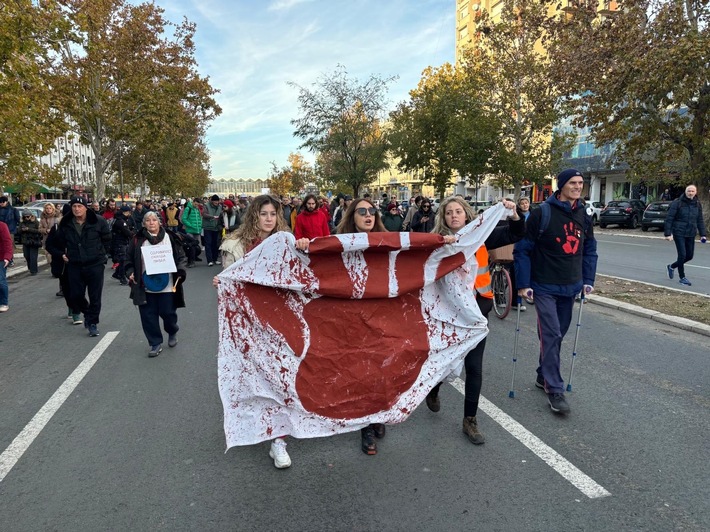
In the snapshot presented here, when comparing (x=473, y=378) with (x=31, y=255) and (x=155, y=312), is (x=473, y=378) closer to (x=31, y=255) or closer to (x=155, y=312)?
(x=155, y=312)

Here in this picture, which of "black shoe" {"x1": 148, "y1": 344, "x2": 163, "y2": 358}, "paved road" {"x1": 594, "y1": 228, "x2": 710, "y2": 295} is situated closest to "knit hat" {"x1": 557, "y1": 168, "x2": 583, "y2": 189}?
"black shoe" {"x1": 148, "y1": 344, "x2": 163, "y2": 358}

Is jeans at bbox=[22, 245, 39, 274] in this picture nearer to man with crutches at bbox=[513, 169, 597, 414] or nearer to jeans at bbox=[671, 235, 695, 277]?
man with crutches at bbox=[513, 169, 597, 414]

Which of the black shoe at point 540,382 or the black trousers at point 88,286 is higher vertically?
the black trousers at point 88,286

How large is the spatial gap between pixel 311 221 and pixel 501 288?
357 centimetres

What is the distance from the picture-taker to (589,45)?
1925 centimetres

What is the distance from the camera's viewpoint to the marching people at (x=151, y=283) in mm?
6086

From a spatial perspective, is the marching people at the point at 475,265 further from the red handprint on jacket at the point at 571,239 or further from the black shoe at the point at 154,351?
the black shoe at the point at 154,351

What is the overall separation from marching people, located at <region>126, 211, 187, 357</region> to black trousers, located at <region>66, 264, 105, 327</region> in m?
1.32

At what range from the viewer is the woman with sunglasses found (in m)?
11.1

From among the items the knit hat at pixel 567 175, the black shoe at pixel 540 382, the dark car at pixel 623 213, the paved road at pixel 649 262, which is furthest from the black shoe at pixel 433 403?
the dark car at pixel 623 213

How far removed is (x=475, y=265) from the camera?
392 cm

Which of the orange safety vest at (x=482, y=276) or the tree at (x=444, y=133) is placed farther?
the tree at (x=444, y=133)

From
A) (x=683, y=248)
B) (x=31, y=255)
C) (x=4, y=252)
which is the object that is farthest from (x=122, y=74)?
(x=683, y=248)

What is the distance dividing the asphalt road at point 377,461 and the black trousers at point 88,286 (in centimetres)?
146
